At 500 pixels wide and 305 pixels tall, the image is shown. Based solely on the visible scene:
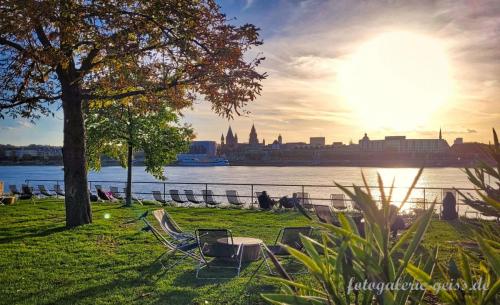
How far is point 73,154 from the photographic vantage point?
48.7 feet

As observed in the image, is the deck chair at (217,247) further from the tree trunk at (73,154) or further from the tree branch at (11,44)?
the tree branch at (11,44)

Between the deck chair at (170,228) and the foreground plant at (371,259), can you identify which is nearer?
the foreground plant at (371,259)

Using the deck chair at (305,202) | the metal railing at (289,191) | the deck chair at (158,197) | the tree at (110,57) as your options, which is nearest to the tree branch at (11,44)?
the tree at (110,57)

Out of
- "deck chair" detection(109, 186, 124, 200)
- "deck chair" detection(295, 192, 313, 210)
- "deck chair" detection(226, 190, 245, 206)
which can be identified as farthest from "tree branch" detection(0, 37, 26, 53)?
"deck chair" detection(109, 186, 124, 200)

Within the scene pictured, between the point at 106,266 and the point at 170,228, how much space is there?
2.19 m

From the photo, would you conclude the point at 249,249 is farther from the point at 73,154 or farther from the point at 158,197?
the point at 158,197

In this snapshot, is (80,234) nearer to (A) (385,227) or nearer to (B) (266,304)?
A: (B) (266,304)

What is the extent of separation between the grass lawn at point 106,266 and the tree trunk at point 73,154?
71cm

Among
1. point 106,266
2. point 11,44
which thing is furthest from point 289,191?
point 106,266

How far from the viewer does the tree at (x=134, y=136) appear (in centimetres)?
2589

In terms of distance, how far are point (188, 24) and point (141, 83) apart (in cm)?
315

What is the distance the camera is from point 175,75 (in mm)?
14523

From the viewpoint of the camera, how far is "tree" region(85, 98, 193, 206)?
2589cm

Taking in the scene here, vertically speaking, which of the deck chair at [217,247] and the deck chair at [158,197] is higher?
the deck chair at [217,247]
